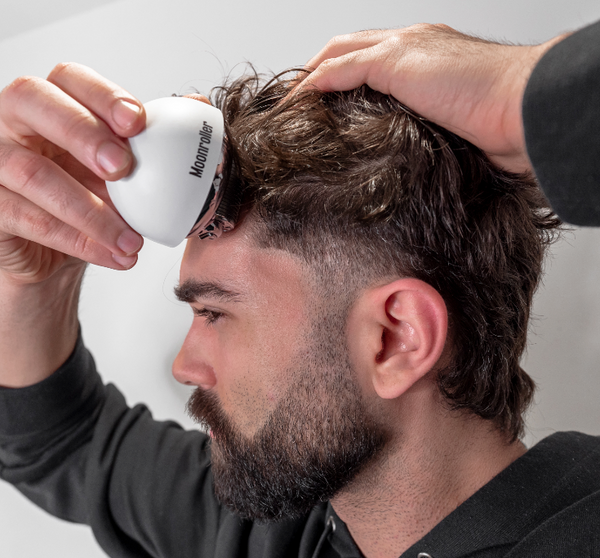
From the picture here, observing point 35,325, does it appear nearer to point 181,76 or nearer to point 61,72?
point 61,72

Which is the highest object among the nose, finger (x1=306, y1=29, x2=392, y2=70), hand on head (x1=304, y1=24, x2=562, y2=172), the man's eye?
finger (x1=306, y1=29, x2=392, y2=70)

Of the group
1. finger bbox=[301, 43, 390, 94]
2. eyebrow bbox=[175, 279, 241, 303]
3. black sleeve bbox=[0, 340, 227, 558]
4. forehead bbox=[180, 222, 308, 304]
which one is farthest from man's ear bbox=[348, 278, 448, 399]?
black sleeve bbox=[0, 340, 227, 558]

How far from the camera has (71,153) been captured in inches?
33.3

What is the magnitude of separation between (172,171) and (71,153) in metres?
0.19

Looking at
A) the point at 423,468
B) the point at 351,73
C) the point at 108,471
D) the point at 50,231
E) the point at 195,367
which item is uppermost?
the point at 351,73

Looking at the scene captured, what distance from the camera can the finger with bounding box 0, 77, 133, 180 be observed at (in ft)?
2.52

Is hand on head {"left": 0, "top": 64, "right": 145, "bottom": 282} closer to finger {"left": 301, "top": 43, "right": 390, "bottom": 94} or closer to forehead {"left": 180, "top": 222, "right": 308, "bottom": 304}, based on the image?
forehead {"left": 180, "top": 222, "right": 308, "bottom": 304}

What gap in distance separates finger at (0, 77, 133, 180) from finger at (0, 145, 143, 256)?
6cm

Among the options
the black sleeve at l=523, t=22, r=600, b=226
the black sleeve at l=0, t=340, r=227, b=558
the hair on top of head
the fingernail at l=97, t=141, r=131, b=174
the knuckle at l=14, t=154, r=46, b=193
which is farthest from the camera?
the black sleeve at l=0, t=340, r=227, b=558

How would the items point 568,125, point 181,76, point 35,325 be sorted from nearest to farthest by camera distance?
point 568,125 → point 35,325 → point 181,76

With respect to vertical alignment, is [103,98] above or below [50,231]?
above

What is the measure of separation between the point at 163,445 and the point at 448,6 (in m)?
1.46

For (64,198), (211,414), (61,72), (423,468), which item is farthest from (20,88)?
(423,468)

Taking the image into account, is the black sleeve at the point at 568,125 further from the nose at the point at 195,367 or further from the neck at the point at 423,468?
the nose at the point at 195,367
